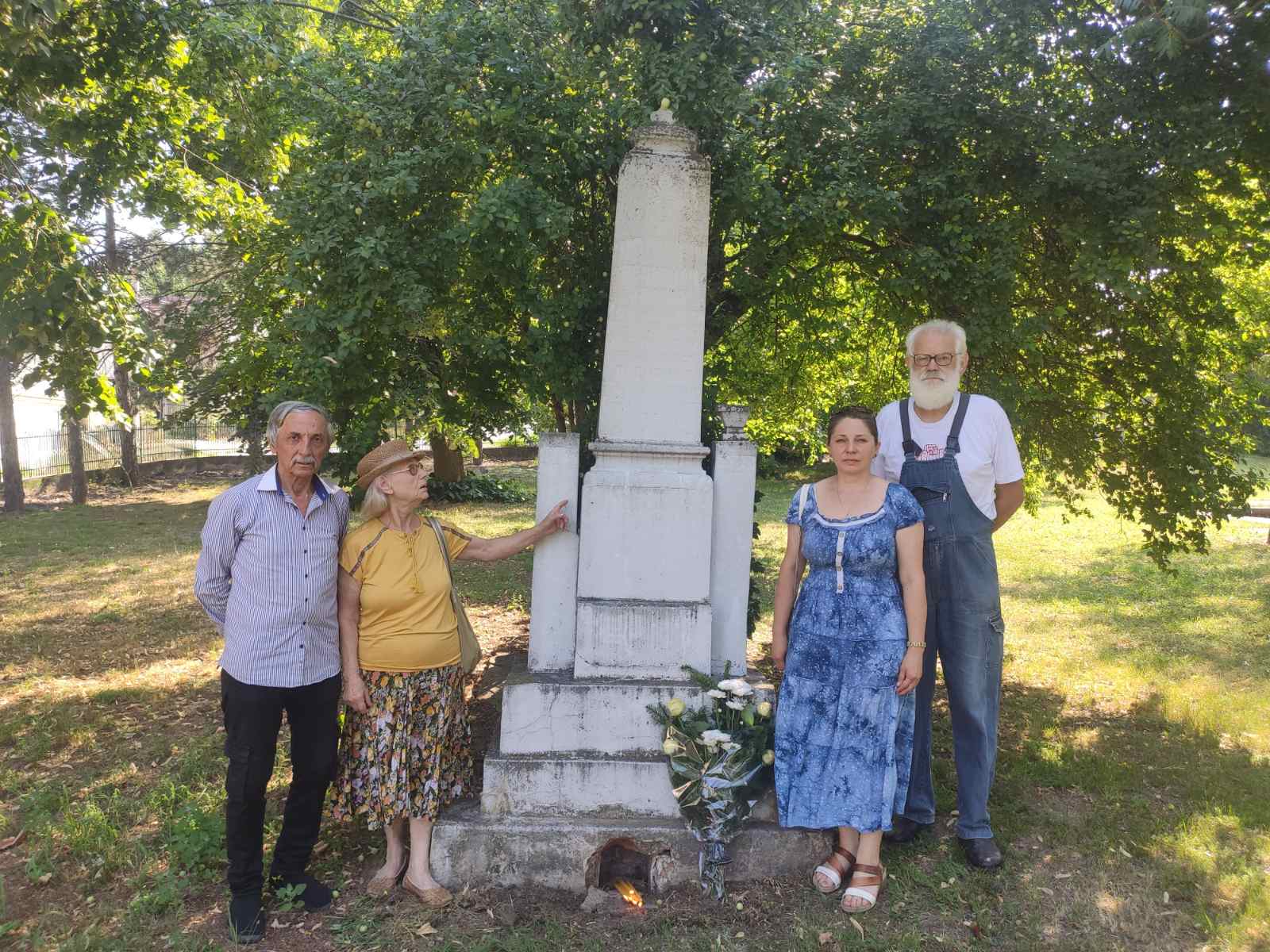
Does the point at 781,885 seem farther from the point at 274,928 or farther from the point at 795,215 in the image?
the point at 795,215

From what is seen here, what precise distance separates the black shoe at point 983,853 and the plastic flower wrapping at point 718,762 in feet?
2.94

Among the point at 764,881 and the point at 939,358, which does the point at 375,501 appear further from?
the point at 939,358

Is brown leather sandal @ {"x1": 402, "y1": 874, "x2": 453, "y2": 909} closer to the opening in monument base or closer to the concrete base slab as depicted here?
the concrete base slab

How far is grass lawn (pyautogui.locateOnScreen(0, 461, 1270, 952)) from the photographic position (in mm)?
3131

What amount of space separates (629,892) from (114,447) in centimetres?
2197

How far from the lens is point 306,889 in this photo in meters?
3.26

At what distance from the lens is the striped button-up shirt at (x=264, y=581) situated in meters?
3.01

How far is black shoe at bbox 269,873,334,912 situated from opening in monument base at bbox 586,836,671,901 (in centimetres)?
97

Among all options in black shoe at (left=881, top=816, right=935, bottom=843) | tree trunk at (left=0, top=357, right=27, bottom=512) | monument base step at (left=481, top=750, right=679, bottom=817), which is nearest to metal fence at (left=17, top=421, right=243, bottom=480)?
tree trunk at (left=0, top=357, right=27, bottom=512)

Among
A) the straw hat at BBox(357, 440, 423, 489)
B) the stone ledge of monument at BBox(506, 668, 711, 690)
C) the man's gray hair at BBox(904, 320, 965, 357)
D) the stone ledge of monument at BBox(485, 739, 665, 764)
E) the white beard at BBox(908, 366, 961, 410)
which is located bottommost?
the stone ledge of monument at BBox(485, 739, 665, 764)

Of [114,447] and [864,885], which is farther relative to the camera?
[114,447]

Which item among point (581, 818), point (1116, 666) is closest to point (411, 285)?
point (581, 818)

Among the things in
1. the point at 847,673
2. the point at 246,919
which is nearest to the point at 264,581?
the point at 246,919

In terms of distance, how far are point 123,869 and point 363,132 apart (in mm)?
3355
